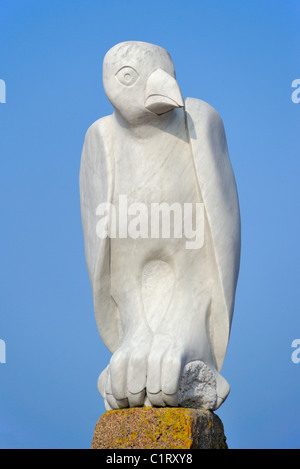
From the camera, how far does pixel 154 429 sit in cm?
550

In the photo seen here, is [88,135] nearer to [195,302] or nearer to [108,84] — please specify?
[108,84]

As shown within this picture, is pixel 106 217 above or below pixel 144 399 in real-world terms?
above

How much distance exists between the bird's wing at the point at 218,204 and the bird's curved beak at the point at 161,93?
0.95ft

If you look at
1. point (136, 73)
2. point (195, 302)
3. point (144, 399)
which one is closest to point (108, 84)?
point (136, 73)

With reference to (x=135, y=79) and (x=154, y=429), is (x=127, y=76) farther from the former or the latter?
(x=154, y=429)

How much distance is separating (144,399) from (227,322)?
28.9 inches

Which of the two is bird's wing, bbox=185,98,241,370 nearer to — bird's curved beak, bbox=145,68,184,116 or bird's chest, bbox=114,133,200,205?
bird's chest, bbox=114,133,200,205

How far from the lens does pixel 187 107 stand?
19.7 feet

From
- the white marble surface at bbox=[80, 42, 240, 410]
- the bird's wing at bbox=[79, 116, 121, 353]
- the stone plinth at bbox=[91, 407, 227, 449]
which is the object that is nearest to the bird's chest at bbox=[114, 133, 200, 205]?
the white marble surface at bbox=[80, 42, 240, 410]

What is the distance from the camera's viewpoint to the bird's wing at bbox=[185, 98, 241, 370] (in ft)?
19.2

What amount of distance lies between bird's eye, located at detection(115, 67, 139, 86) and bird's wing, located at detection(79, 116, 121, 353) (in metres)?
0.37

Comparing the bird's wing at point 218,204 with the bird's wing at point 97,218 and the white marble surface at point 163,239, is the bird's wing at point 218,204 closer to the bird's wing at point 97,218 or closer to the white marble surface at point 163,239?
the white marble surface at point 163,239

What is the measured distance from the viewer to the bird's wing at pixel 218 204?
587 centimetres
